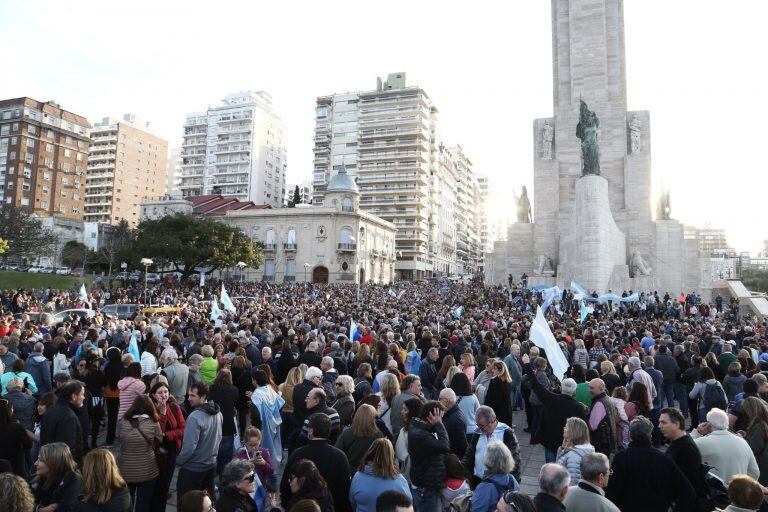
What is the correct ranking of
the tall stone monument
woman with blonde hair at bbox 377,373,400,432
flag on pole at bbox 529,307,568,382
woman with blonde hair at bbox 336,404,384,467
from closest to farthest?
1. woman with blonde hair at bbox 336,404,384,467
2. woman with blonde hair at bbox 377,373,400,432
3. flag on pole at bbox 529,307,568,382
4. the tall stone monument

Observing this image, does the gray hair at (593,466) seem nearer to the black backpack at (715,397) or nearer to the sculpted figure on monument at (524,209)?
the black backpack at (715,397)

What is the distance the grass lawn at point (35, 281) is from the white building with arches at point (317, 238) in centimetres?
1886

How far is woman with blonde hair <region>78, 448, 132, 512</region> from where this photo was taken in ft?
12.1

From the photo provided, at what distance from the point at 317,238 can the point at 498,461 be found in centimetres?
5428

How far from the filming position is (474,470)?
5.02 metres

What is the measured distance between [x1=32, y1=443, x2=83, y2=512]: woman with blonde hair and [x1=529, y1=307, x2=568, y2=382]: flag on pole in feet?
21.0

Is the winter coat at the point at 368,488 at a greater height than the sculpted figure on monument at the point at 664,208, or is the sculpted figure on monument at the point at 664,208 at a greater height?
the sculpted figure on monument at the point at 664,208

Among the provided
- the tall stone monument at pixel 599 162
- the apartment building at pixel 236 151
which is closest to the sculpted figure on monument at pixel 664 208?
the tall stone monument at pixel 599 162

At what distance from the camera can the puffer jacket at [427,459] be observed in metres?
4.49

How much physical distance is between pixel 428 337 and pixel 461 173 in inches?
3665

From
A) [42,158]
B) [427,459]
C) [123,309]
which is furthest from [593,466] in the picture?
[42,158]

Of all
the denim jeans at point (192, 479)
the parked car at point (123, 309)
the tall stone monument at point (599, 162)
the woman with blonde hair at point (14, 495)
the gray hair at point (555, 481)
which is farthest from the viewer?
the tall stone monument at point (599, 162)

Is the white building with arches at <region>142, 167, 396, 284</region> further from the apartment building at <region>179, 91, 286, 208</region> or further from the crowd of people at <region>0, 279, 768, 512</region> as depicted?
the crowd of people at <region>0, 279, 768, 512</region>

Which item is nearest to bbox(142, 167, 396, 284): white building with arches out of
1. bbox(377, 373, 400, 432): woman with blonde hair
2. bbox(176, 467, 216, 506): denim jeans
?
bbox(377, 373, 400, 432): woman with blonde hair
